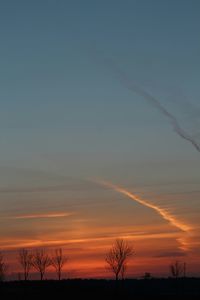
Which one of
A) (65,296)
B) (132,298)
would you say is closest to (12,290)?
(65,296)

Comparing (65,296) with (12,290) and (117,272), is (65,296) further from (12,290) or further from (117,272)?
(117,272)

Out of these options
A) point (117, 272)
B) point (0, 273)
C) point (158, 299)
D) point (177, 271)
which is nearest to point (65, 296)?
point (158, 299)

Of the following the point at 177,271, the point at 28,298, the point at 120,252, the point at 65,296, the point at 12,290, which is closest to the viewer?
the point at 28,298

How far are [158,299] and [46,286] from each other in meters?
33.0

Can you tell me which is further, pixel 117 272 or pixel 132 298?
pixel 117 272

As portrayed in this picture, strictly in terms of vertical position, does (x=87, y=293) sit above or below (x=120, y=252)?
below

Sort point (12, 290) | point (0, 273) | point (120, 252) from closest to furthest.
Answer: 1. point (12, 290)
2. point (120, 252)
3. point (0, 273)

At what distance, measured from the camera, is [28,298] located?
368 feet

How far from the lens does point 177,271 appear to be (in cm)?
18238

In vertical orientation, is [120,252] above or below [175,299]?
above

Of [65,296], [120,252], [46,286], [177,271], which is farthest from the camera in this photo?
[177,271]

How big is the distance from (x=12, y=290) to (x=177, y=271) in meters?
67.7

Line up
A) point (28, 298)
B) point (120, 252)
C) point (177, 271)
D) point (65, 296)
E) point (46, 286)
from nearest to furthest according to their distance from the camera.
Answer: point (28, 298)
point (65, 296)
point (46, 286)
point (120, 252)
point (177, 271)

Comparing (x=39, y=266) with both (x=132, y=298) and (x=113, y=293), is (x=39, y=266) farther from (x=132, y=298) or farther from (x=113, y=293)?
(x=132, y=298)
